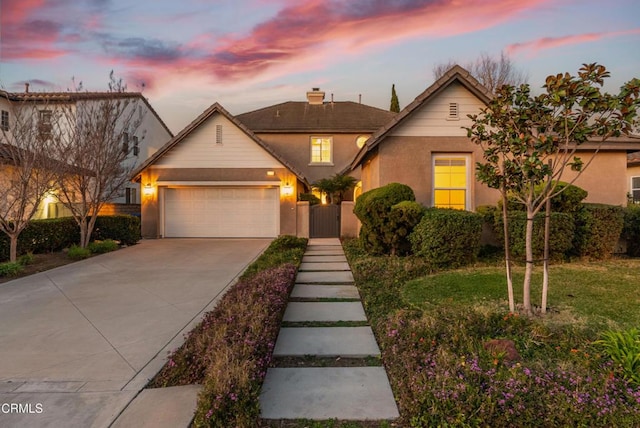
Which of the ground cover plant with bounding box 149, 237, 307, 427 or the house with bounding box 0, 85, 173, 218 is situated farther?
the house with bounding box 0, 85, 173, 218

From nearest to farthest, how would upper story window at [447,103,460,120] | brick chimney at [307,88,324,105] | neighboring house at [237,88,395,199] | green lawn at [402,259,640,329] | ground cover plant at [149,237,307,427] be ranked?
1. ground cover plant at [149,237,307,427]
2. green lawn at [402,259,640,329]
3. upper story window at [447,103,460,120]
4. neighboring house at [237,88,395,199]
5. brick chimney at [307,88,324,105]

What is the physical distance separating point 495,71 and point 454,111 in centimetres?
1835

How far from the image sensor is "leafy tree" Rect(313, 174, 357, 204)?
1702 cm

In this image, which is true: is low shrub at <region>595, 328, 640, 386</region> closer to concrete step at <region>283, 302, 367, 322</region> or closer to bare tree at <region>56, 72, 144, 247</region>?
concrete step at <region>283, 302, 367, 322</region>

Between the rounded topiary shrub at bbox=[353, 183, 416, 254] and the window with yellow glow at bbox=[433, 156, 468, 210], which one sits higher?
the window with yellow glow at bbox=[433, 156, 468, 210]

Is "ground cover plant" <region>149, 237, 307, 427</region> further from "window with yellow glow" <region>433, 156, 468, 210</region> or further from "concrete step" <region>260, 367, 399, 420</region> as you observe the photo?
"window with yellow glow" <region>433, 156, 468, 210</region>

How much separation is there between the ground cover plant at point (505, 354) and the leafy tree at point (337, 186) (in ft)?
34.6

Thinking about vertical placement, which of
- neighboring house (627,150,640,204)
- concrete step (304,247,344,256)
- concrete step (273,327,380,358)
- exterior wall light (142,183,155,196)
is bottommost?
concrete step (273,327,380,358)

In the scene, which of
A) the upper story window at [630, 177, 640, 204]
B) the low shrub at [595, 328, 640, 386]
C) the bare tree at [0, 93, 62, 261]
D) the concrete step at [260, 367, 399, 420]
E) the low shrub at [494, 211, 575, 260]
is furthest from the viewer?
the upper story window at [630, 177, 640, 204]

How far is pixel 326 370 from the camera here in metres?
3.79

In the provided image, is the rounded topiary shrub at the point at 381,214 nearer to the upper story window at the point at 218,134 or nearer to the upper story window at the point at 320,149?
the upper story window at the point at 218,134

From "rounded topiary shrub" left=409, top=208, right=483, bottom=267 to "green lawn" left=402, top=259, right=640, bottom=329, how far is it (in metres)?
0.39

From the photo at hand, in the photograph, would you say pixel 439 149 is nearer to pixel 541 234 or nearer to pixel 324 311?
pixel 541 234

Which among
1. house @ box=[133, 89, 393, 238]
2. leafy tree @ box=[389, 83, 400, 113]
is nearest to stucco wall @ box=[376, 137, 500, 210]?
house @ box=[133, 89, 393, 238]
